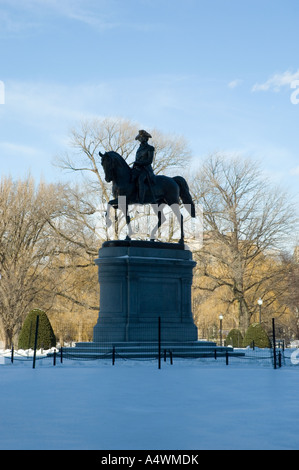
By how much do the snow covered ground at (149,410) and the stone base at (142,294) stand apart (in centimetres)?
563

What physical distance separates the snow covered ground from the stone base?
222 inches

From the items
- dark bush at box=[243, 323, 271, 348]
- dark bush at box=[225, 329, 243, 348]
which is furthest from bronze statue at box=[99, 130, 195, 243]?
dark bush at box=[225, 329, 243, 348]

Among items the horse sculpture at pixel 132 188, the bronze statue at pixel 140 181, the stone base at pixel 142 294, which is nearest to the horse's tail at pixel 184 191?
the horse sculpture at pixel 132 188

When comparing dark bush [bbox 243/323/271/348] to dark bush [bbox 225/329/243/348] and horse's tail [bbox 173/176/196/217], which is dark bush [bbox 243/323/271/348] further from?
horse's tail [bbox 173/176/196/217]

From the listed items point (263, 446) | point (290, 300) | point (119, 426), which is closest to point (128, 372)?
point (119, 426)

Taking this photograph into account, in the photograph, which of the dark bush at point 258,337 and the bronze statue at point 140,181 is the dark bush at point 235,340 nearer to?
the dark bush at point 258,337

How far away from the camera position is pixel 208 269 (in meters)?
48.5

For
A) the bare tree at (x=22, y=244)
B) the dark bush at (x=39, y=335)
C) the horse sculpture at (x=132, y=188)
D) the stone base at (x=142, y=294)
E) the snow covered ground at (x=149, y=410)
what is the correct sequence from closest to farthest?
the snow covered ground at (x=149, y=410), the stone base at (x=142, y=294), the horse sculpture at (x=132, y=188), the dark bush at (x=39, y=335), the bare tree at (x=22, y=244)

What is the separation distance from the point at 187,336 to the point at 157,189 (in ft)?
19.1

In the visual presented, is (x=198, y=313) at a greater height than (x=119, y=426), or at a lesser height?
greater

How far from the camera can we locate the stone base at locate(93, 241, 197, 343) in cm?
2131

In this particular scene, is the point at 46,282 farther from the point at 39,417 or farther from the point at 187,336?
the point at 39,417

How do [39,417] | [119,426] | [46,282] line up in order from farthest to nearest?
[46,282] → [39,417] → [119,426]

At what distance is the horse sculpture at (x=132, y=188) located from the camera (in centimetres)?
2248
